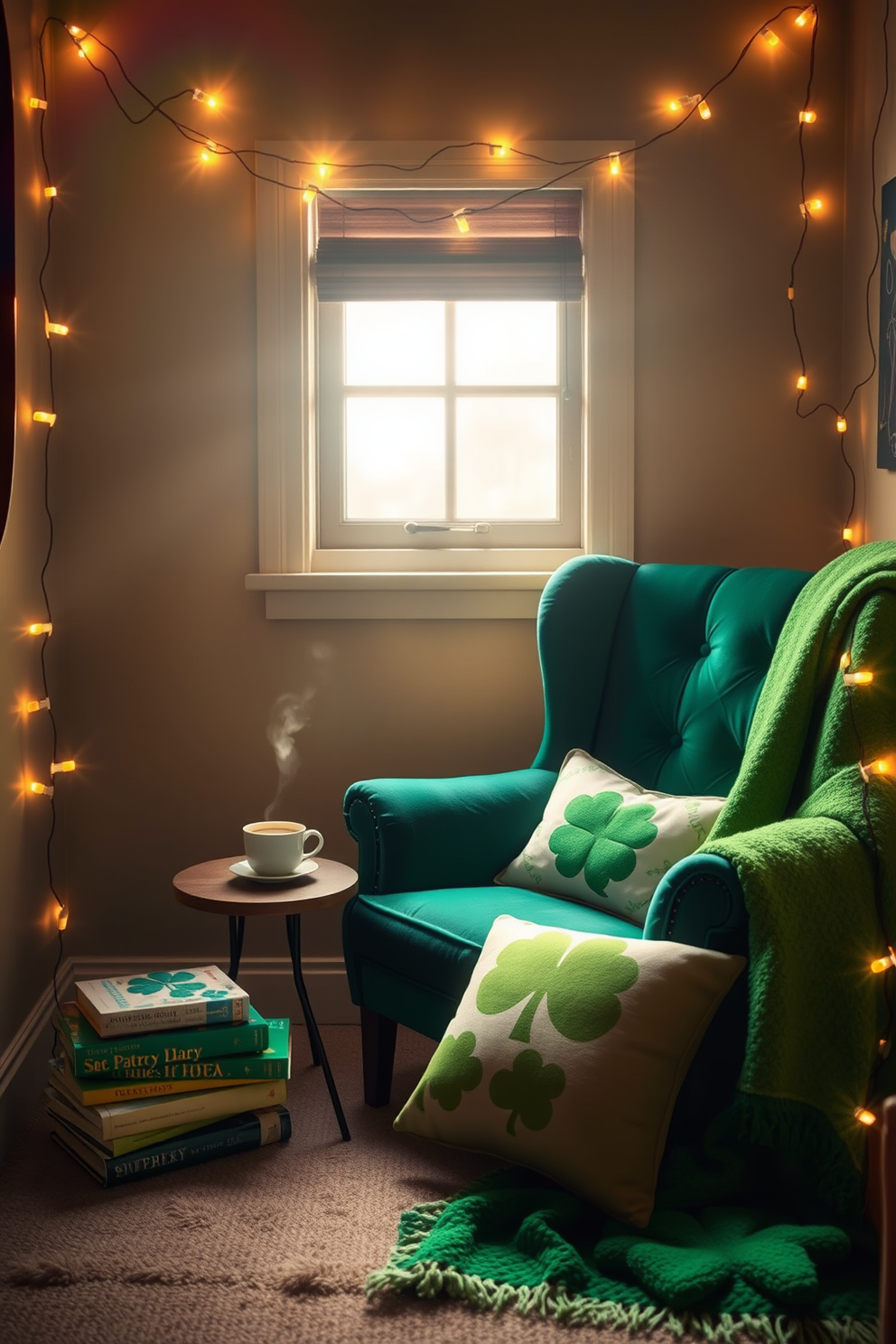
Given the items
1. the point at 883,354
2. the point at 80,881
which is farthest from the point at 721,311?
the point at 80,881

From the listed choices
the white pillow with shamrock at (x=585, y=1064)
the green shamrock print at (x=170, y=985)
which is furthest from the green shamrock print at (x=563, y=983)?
the green shamrock print at (x=170, y=985)

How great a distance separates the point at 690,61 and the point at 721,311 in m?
0.55

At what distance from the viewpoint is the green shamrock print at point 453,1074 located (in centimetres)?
173

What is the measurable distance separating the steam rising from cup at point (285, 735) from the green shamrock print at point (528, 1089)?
1140mm

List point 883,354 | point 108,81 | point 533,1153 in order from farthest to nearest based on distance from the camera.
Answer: point 108,81
point 883,354
point 533,1153

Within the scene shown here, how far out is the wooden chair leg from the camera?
2.18 meters

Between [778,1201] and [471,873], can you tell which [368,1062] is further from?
[778,1201]

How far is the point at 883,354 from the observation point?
2.38 m

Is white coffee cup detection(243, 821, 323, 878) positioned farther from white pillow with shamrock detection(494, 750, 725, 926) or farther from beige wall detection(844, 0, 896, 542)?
beige wall detection(844, 0, 896, 542)

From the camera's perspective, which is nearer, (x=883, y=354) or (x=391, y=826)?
(x=391, y=826)

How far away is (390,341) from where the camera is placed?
8.97 feet

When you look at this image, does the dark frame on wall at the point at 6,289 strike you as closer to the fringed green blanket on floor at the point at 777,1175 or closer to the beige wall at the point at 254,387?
the beige wall at the point at 254,387

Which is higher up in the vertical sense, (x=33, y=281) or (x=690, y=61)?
(x=690, y=61)

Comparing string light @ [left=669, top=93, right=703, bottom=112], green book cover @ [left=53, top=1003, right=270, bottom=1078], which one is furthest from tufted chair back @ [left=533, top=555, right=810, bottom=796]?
string light @ [left=669, top=93, right=703, bottom=112]
